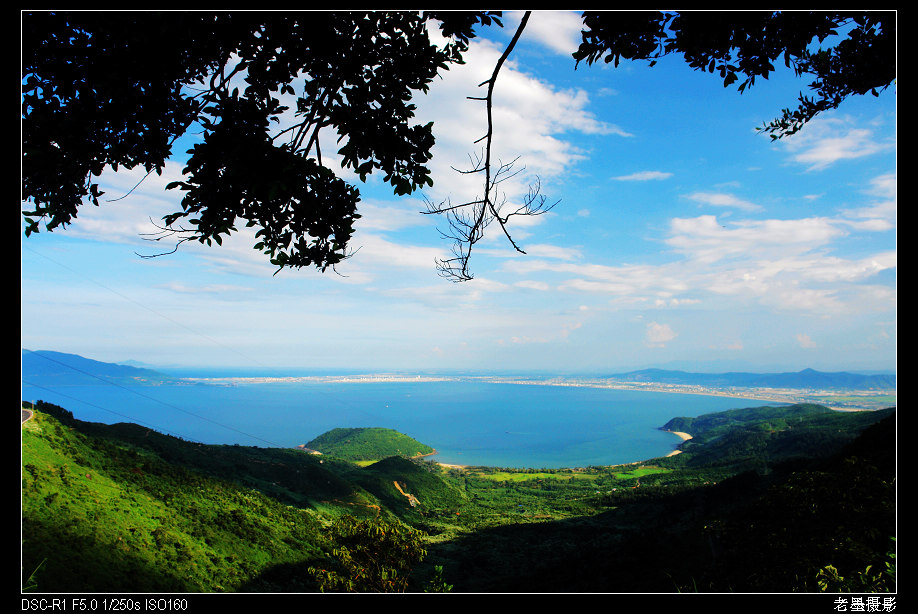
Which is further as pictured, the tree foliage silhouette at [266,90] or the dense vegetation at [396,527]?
the dense vegetation at [396,527]

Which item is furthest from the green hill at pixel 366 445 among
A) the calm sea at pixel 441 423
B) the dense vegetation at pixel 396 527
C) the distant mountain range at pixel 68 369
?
the distant mountain range at pixel 68 369

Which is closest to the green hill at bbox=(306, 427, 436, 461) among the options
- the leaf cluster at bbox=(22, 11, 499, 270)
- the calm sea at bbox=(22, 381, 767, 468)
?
the calm sea at bbox=(22, 381, 767, 468)

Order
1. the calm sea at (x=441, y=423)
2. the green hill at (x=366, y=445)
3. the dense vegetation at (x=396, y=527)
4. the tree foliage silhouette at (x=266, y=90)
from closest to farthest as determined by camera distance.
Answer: the tree foliage silhouette at (x=266, y=90)
the dense vegetation at (x=396, y=527)
the green hill at (x=366, y=445)
the calm sea at (x=441, y=423)

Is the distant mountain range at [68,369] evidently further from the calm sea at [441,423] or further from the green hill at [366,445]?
the green hill at [366,445]

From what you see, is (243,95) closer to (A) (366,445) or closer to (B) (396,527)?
(B) (396,527)

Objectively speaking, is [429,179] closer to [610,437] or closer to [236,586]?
[236,586]

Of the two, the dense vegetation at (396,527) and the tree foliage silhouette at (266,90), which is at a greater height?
the tree foliage silhouette at (266,90)
